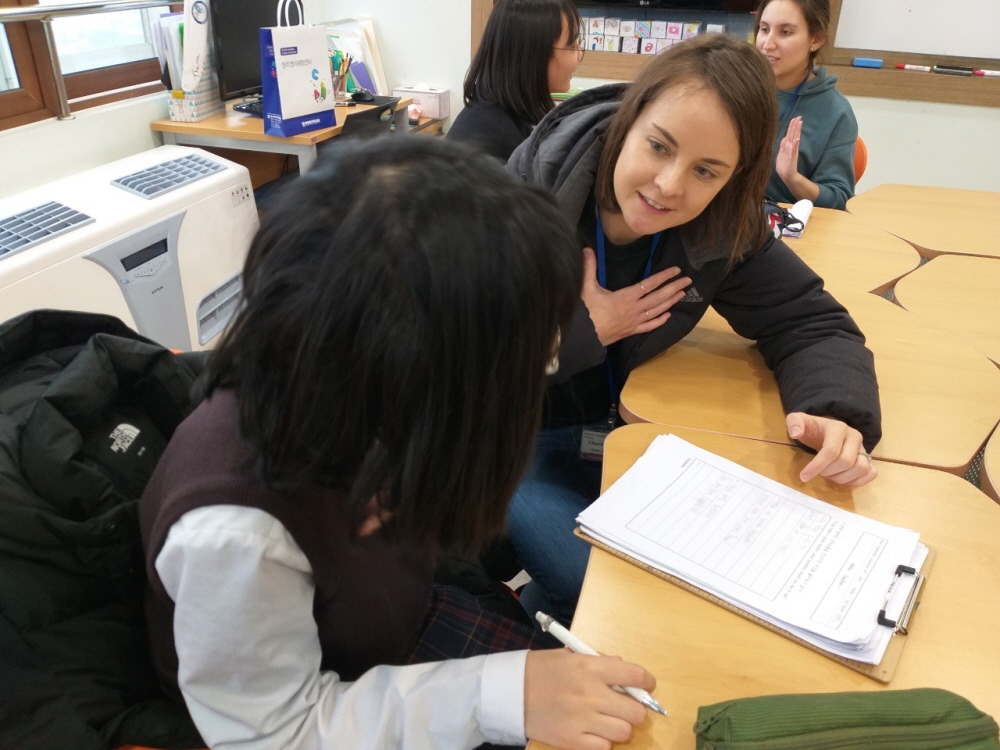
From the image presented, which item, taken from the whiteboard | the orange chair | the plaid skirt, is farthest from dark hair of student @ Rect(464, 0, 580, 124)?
the whiteboard

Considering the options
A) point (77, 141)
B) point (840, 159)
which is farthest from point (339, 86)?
point (840, 159)

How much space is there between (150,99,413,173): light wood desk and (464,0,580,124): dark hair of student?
24.9 inches

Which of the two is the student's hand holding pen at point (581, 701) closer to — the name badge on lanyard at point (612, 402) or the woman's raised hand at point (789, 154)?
the name badge on lanyard at point (612, 402)

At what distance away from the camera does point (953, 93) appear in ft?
10.6

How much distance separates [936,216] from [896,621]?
1.83 metres

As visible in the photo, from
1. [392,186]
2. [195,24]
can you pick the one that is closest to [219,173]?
[195,24]

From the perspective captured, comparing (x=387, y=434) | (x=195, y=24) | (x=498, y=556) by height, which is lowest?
(x=498, y=556)

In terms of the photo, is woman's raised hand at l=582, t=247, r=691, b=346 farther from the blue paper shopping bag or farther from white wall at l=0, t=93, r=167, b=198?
white wall at l=0, t=93, r=167, b=198

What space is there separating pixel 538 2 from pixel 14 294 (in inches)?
60.4

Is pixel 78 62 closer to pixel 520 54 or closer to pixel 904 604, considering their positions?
pixel 520 54

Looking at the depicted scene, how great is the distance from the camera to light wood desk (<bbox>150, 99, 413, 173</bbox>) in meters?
2.45

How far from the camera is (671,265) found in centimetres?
122

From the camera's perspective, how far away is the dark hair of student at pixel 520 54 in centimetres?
207

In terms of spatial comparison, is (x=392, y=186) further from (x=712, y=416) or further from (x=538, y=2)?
(x=538, y=2)
